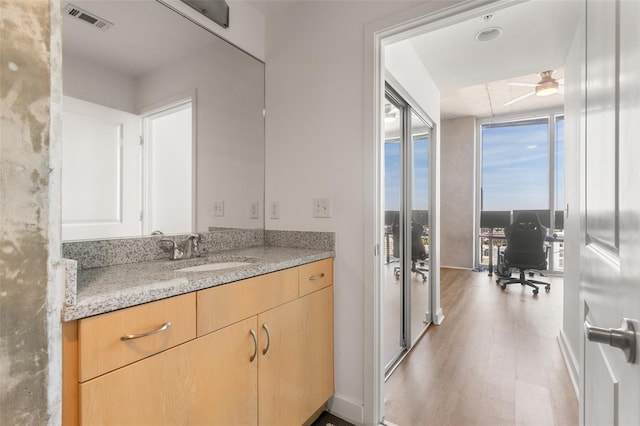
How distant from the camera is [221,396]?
1122 millimetres

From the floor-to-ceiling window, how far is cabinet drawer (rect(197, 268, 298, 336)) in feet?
16.7

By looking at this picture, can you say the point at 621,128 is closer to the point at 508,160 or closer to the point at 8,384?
the point at 8,384

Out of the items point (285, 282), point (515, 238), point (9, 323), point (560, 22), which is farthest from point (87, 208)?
point (515, 238)

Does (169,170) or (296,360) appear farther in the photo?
(169,170)

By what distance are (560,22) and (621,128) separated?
7.34 ft

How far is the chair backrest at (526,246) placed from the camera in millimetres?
4344

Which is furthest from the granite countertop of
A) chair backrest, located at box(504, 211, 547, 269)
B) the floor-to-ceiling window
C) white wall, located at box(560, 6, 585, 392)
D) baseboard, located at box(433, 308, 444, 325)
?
the floor-to-ceiling window

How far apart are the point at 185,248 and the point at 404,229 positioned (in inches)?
69.3

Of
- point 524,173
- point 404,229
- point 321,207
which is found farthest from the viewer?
point 524,173

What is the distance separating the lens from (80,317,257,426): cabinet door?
2.71ft

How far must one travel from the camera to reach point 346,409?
1700 millimetres

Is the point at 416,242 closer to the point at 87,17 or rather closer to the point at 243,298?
the point at 243,298

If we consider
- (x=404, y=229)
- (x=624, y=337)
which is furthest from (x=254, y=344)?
(x=404, y=229)

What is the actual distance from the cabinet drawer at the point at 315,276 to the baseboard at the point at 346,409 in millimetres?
647
